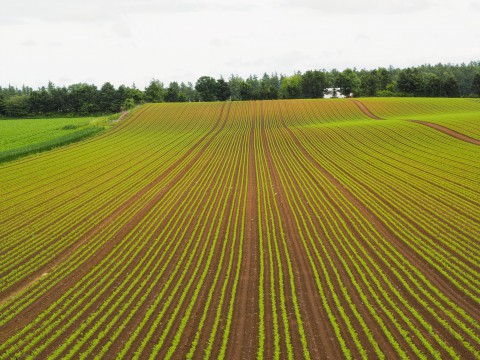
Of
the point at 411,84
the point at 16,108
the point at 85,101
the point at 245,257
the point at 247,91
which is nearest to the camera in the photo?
the point at 245,257

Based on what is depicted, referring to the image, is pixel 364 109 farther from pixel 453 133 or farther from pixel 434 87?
pixel 434 87

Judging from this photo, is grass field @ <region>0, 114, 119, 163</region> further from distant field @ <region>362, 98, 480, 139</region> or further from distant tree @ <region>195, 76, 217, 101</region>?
distant field @ <region>362, 98, 480, 139</region>

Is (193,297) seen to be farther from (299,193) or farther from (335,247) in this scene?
(299,193)

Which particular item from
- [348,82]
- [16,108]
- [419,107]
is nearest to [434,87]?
[348,82]

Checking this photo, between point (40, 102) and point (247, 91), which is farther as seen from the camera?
point (247, 91)

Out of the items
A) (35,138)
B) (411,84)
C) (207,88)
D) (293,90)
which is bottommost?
(35,138)

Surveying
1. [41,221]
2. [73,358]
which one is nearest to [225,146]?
[41,221]
